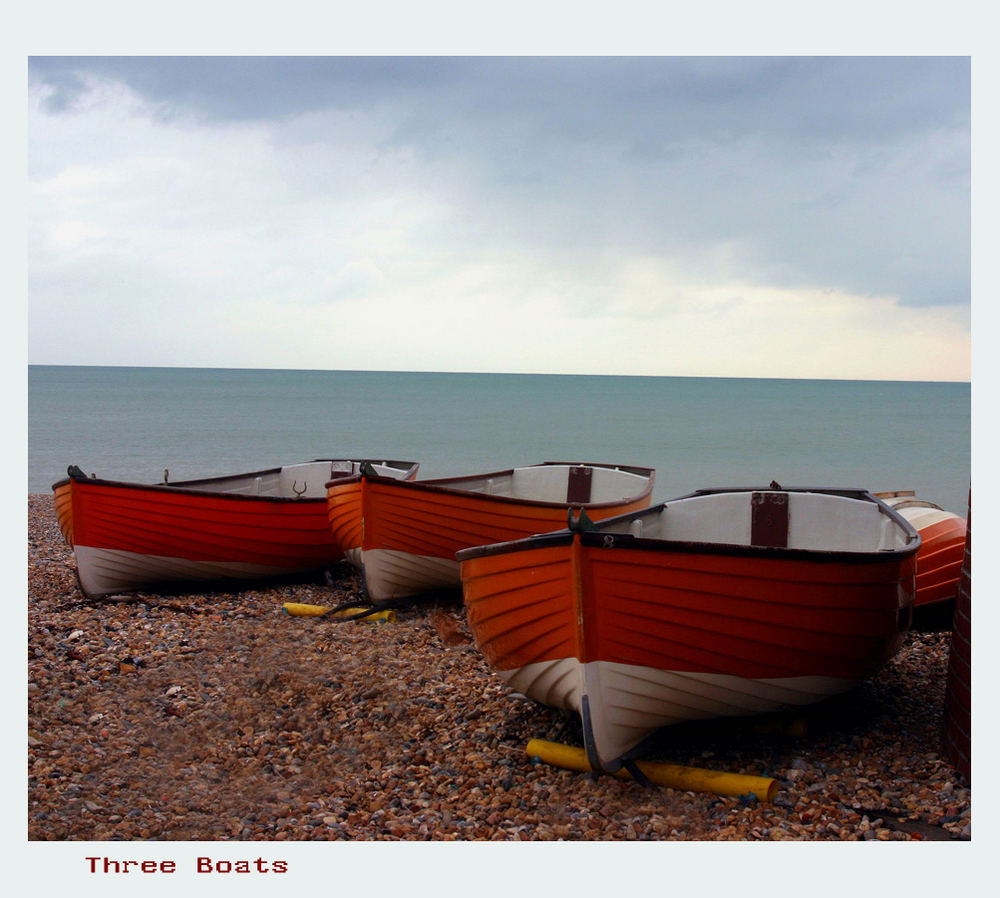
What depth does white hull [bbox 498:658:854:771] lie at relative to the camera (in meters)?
4.95

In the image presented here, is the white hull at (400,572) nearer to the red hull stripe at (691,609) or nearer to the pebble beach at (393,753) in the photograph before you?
the pebble beach at (393,753)

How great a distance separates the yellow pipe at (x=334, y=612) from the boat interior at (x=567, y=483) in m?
2.73

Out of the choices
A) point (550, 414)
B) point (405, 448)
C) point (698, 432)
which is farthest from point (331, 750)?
point (550, 414)

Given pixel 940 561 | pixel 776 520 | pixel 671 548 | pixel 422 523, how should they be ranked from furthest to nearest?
pixel 422 523 → pixel 940 561 → pixel 776 520 → pixel 671 548

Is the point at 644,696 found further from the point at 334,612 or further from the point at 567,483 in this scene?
the point at 567,483

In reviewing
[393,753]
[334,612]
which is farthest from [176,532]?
[393,753]

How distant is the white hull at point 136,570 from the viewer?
32.0 ft

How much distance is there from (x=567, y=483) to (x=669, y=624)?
645cm

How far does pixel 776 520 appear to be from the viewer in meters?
7.46

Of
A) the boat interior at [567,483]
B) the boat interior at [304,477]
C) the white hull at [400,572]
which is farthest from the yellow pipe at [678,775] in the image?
the boat interior at [304,477]

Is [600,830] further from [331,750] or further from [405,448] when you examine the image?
[405,448]

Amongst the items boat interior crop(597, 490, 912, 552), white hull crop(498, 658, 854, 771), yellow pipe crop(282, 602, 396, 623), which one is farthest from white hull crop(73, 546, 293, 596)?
white hull crop(498, 658, 854, 771)

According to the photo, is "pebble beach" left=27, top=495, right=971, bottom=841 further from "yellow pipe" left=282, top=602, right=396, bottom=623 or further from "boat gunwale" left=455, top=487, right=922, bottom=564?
"boat gunwale" left=455, top=487, right=922, bottom=564

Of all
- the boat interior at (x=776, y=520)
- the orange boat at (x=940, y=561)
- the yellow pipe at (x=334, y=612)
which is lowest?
the yellow pipe at (x=334, y=612)
